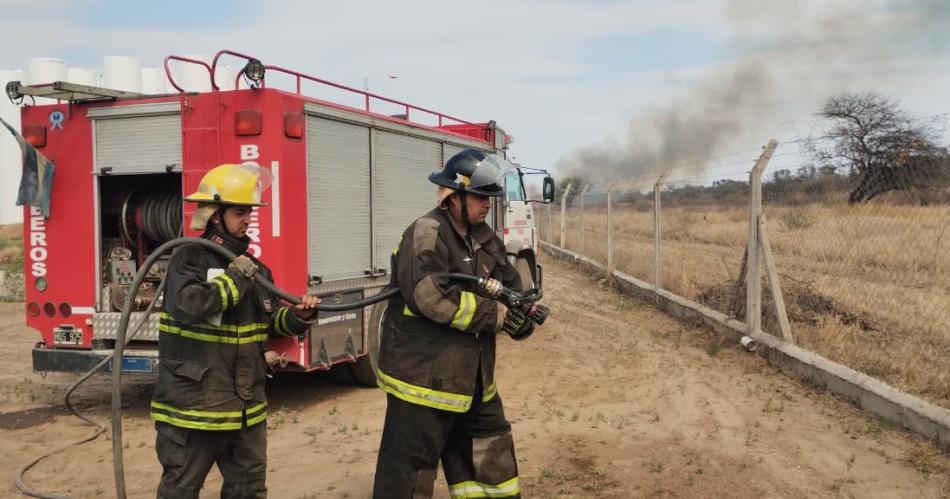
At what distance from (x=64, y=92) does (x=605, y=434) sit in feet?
A: 15.7

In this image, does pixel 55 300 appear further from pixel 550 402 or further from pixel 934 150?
pixel 934 150

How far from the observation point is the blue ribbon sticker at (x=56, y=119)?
636 cm

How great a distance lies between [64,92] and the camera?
5.96 meters

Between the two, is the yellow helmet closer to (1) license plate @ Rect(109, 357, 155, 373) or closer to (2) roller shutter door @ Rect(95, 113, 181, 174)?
(2) roller shutter door @ Rect(95, 113, 181, 174)

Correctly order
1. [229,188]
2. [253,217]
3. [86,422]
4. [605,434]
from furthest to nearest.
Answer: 1. [86,422]
2. [253,217]
3. [605,434]
4. [229,188]

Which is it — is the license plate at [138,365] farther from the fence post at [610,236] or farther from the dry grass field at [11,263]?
the dry grass field at [11,263]

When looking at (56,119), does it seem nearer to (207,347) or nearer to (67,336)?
(67,336)

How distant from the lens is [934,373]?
6.11m

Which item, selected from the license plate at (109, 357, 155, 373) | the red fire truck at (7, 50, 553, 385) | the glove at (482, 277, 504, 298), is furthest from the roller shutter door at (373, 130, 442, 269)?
the glove at (482, 277, 504, 298)

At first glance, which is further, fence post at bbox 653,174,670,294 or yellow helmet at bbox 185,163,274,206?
fence post at bbox 653,174,670,294

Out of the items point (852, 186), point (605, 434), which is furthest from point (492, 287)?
point (852, 186)

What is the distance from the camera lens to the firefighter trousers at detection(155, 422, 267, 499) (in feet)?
10.9

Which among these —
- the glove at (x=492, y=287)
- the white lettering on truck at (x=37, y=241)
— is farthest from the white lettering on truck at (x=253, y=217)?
the glove at (x=492, y=287)

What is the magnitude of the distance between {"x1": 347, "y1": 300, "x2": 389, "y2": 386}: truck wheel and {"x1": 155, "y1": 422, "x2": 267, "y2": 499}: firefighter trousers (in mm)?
3353
